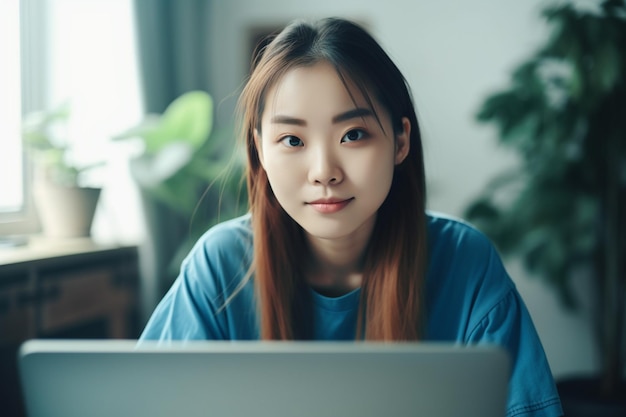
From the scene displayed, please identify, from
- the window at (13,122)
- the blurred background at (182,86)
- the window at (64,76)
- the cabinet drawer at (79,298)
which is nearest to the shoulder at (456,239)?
the cabinet drawer at (79,298)

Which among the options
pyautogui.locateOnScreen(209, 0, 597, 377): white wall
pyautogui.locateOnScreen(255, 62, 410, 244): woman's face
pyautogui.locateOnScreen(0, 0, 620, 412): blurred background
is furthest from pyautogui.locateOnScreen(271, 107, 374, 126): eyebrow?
pyautogui.locateOnScreen(209, 0, 597, 377): white wall

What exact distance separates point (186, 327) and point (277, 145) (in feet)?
1.05

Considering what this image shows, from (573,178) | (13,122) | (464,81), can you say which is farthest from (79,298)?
(464,81)

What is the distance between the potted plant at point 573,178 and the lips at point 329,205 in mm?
1563

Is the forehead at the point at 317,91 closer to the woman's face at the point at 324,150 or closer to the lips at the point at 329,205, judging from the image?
the woman's face at the point at 324,150

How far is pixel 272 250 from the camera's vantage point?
106 cm

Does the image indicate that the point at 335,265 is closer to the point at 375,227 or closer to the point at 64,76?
the point at 375,227

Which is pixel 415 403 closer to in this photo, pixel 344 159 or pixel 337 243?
pixel 344 159

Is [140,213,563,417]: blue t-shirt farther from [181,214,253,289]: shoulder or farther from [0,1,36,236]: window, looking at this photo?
[0,1,36,236]: window

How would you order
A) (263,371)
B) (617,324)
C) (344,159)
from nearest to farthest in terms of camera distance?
(263,371)
(344,159)
(617,324)

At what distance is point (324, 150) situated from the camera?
89cm

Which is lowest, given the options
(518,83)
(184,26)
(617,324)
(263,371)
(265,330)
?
(617,324)

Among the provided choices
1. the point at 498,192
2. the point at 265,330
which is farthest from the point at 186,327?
the point at 498,192

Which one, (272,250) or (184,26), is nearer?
(272,250)
